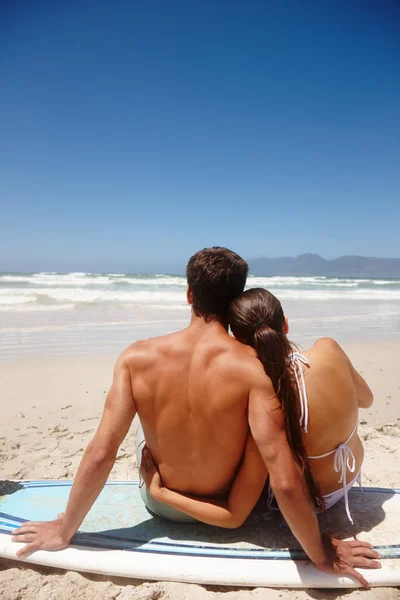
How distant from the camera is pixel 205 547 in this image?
227 cm

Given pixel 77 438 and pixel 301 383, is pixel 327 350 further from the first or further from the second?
pixel 77 438

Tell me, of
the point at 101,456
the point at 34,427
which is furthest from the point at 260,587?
the point at 34,427

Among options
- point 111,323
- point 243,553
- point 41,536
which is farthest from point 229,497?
point 111,323

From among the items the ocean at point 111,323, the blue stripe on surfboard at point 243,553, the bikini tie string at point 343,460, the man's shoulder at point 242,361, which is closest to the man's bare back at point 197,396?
the man's shoulder at point 242,361

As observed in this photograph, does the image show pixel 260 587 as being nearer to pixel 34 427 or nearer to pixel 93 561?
pixel 93 561

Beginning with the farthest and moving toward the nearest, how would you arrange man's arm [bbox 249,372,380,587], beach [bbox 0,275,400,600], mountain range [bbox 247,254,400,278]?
mountain range [bbox 247,254,400,278] → beach [bbox 0,275,400,600] → man's arm [bbox 249,372,380,587]

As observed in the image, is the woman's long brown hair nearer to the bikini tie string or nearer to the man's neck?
the man's neck

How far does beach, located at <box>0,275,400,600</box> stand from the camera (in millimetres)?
2174

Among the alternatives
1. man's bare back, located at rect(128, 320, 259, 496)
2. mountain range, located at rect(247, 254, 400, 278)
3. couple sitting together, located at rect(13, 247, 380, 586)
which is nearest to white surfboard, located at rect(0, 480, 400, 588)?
couple sitting together, located at rect(13, 247, 380, 586)

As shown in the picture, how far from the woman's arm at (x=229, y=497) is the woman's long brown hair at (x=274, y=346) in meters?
0.20

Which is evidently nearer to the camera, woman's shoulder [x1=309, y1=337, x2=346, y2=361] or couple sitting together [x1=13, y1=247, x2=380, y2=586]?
couple sitting together [x1=13, y1=247, x2=380, y2=586]

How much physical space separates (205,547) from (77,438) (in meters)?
2.62

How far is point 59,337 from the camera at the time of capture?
9367mm

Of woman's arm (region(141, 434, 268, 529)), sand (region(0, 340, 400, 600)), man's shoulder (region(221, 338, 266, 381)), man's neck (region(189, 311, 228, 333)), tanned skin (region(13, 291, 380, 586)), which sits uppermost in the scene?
man's neck (region(189, 311, 228, 333))
